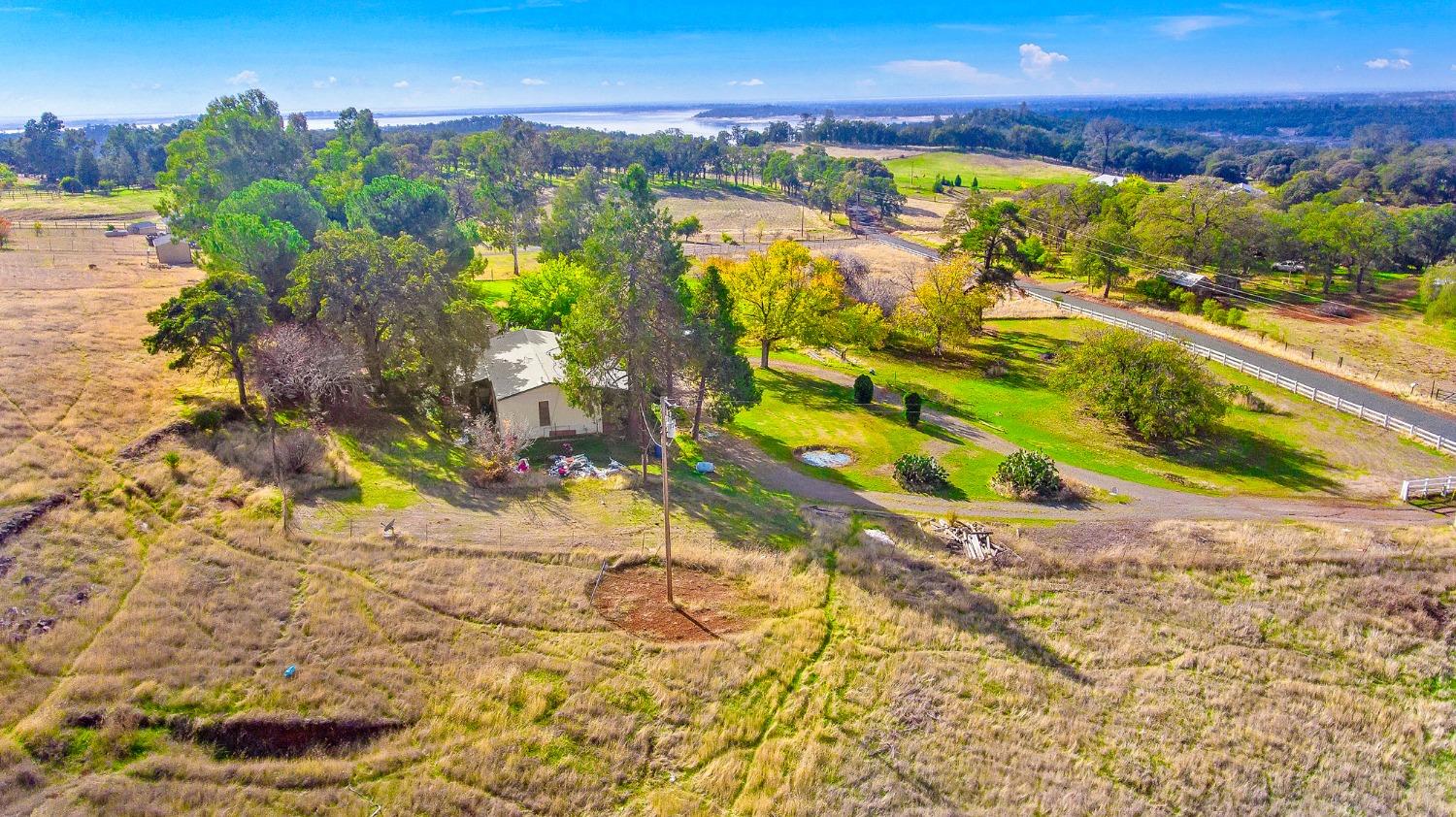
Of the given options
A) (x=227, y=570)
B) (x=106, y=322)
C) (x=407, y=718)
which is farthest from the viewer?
(x=106, y=322)

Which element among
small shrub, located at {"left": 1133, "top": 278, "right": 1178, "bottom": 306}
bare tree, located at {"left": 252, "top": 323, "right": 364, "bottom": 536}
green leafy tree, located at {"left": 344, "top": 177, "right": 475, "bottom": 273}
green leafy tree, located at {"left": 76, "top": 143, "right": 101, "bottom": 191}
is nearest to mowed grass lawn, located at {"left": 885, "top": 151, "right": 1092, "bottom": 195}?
small shrub, located at {"left": 1133, "top": 278, "right": 1178, "bottom": 306}

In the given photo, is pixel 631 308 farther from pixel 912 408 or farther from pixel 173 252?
pixel 173 252

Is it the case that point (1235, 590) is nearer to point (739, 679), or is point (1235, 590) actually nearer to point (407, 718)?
point (739, 679)

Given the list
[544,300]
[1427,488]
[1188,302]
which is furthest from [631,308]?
[1188,302]

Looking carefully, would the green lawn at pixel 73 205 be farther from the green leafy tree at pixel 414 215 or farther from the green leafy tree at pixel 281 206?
the green leafy tree at pixel 414 215

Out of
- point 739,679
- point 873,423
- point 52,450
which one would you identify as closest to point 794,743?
point 739,679

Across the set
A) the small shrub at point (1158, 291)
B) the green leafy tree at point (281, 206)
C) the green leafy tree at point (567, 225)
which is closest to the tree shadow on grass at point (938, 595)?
the green leafy tree at point (567, 225)
